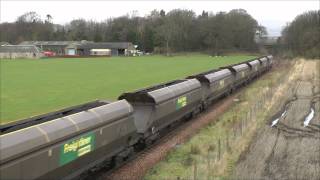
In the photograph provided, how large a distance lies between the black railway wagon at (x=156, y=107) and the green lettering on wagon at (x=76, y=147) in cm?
536

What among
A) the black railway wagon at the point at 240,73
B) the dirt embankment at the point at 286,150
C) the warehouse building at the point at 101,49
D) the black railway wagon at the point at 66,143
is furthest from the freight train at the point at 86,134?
the warehouse building at the point at 101,49

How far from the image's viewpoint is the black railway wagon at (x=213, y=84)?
32138 mm

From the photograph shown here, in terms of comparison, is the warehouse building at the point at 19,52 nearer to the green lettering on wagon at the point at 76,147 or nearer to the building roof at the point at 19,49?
the building roof at the point at 19,49

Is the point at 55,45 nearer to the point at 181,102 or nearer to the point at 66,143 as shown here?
the point at 181,102

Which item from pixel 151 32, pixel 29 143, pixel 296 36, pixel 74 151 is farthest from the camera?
pixel 151 32

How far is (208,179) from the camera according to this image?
1605 cm

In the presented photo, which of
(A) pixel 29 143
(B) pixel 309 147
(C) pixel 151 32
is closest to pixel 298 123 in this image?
(B) pixel 309 147

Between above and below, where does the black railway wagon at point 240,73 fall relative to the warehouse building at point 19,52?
above

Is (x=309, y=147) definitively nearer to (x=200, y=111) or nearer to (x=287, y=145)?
(x=287, y=145)

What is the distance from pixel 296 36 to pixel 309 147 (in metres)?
130

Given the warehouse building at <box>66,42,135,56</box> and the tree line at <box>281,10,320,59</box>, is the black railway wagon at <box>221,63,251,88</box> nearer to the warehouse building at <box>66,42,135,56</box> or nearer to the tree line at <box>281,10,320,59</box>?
the tree line at <box>281,10,320,59</box>

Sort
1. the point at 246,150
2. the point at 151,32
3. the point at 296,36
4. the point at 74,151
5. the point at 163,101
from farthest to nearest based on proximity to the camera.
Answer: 1. the point at 151,32
2. the point at 296,36
3. the point at 163,101
4. the point at 246,150
5. the point at 74,151

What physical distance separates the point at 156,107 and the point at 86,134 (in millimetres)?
6978

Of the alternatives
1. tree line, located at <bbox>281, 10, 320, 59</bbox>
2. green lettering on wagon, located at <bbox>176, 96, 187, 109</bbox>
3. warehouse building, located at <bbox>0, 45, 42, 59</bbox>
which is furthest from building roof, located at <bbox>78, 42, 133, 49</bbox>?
green lettering on wagon, located at <bbox>176, 96, 187, 109</bbox>
